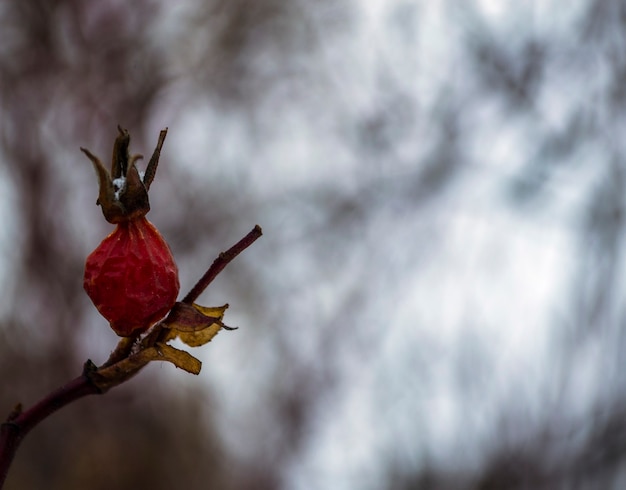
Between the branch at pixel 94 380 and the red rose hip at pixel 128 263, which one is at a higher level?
the red rose hip at pixel 128 263

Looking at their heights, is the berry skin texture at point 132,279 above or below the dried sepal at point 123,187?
below

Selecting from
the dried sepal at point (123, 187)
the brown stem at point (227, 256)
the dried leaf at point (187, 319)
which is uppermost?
the dried sepal at point (123, 187)

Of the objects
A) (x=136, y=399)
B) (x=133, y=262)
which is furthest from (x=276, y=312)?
(x=133, y=262)

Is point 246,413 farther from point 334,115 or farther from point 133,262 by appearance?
point 133,262

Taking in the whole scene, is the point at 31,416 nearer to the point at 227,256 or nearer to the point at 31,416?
the point at 31,416

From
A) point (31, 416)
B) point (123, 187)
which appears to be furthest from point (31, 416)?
point (123, 187)
